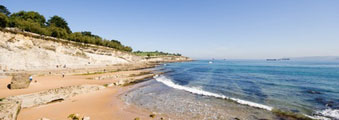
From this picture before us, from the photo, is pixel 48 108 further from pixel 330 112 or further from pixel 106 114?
pixel 330 112

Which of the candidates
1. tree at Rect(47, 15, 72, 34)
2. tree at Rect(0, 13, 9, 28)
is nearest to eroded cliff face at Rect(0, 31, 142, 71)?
tree at Rect(0, 13, 9, 28)

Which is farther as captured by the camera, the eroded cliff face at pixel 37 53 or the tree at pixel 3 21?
the tree at pixel 3 21

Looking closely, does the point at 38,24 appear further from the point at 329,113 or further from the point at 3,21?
the point at 329,113

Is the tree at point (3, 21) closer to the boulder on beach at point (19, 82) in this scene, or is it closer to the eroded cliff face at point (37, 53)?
the eroded cliff face at point (37, 53)

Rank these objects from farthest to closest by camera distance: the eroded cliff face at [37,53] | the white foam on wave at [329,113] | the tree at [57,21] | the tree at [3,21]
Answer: the tree at [57,21] → the tree at [3,21] → the eroded cliff face at [37,53] → the white foam on wave at [329,113]

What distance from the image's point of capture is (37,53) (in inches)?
989

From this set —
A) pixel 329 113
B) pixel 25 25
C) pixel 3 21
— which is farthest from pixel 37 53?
pixel 329 113

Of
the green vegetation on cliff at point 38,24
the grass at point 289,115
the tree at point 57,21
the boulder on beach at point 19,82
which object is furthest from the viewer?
the tree at point 57,21

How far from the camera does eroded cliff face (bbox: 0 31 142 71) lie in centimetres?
2086

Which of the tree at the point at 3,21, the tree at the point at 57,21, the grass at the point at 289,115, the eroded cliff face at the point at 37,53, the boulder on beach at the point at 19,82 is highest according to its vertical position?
the tree at the point at 57,21

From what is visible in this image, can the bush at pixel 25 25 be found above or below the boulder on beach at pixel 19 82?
above

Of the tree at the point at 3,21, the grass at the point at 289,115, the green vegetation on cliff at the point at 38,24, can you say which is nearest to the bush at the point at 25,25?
the green vegetation on cliff at the point at 38,24

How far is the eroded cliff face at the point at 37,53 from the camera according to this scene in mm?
20859

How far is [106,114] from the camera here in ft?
24.5
